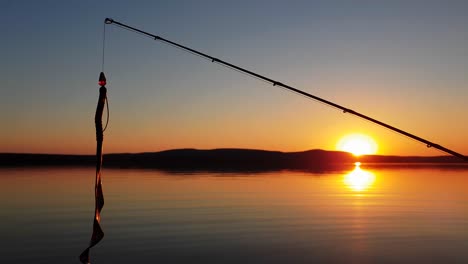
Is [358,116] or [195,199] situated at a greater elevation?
[358,116]

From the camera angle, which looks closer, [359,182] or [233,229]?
[233,229]

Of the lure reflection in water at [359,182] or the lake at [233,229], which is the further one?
the lure reflection in water at [359,182]

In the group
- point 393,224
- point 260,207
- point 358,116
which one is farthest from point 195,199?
point 358,116

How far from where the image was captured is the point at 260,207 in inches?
1426

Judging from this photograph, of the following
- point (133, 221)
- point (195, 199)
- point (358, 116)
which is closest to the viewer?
point (358, 116)

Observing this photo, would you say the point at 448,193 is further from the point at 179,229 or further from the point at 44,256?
the point at 44,256

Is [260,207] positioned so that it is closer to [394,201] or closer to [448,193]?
[394,201]

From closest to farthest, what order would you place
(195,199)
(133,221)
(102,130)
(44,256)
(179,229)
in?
(102,130), (44,256), (179,229), (133,221), (195,199)

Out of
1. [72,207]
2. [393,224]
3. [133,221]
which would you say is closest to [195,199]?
[72,207]

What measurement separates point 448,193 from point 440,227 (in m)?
25.1

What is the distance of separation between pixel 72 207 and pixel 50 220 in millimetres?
6087

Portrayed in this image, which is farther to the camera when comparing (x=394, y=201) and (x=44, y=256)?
(x=394, y=201)

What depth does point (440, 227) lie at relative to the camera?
28.5 m

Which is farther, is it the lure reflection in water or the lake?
the lure reflection in water
